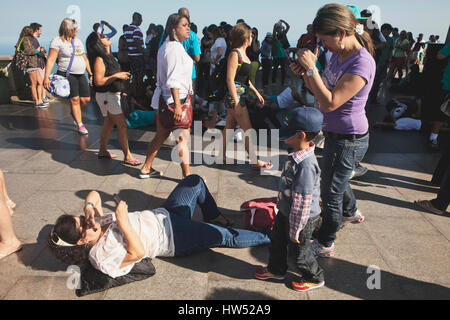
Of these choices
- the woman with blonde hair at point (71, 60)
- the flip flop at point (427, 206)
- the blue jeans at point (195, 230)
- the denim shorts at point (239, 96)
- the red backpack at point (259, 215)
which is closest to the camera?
the blue jeans at point (195, 230)

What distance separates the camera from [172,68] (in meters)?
3.85

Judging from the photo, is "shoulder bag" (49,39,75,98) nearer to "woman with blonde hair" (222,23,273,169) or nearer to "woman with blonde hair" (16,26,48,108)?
"woman with blonde hair" (222,23,273,169)

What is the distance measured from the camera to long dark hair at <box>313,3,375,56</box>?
2316mm

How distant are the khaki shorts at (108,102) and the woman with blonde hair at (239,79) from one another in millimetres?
1587

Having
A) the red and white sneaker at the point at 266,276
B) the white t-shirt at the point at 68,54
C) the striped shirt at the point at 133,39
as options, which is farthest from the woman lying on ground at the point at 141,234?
the striped shirt at the point at 133,39

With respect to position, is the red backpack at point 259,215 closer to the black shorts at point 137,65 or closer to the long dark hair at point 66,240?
the long dark hair at point 66,240

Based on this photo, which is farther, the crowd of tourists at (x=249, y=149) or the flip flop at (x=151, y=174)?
the flip flop at (x=151, y=174)

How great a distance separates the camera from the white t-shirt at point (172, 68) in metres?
3.82

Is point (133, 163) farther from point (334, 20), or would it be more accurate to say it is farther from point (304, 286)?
point (334, 20)

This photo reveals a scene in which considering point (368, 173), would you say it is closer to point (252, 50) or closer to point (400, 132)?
point (400, 132)

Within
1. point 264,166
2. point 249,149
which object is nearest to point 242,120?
point 249,149

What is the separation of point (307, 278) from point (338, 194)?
2.32 feet

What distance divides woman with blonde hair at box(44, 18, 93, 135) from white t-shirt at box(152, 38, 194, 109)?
2.76 meters
